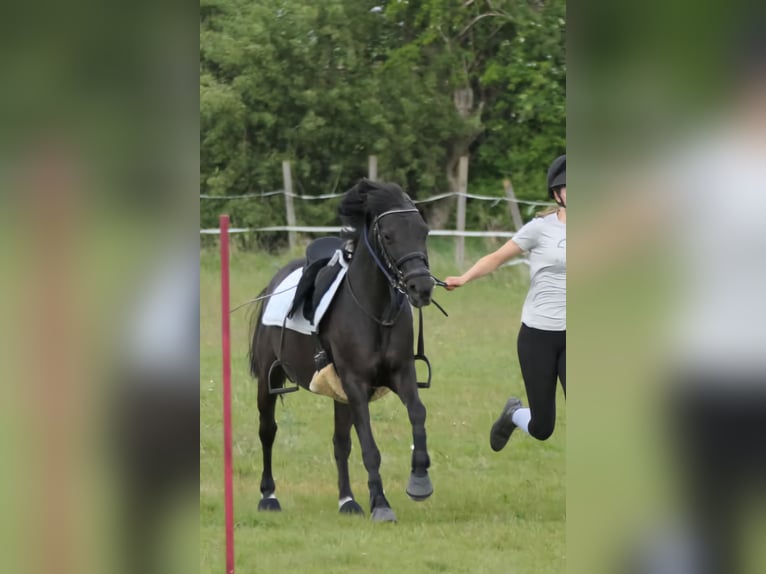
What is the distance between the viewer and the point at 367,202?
20.1 ft

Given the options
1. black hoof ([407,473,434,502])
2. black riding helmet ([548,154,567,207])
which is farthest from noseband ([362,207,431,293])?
black hoof ([407,473,434,502])

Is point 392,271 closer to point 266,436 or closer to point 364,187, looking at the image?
point 364,187

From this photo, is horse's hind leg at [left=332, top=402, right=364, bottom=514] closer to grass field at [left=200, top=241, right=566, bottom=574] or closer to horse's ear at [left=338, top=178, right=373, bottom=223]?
grass field at [left=200, top=241, right=566, bottom=574]

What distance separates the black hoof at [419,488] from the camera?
5.84m

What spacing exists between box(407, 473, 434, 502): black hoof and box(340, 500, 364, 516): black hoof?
1.56 feet

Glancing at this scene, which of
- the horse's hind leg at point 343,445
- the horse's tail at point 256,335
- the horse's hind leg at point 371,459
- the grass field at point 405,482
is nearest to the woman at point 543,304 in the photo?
the grass field at point 405,482

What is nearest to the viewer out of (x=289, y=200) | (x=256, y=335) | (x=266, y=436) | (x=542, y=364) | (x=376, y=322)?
(x=542, y=364)

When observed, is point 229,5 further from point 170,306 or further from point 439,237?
point 170,306

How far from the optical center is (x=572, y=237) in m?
1.67

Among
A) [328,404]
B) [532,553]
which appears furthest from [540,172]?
[532,553]

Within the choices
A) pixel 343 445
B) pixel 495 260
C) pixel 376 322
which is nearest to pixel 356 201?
pixel 376 322

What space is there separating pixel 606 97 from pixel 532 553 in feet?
12.7

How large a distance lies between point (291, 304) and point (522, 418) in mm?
1378

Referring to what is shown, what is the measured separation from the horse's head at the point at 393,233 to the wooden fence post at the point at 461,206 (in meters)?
10.1
